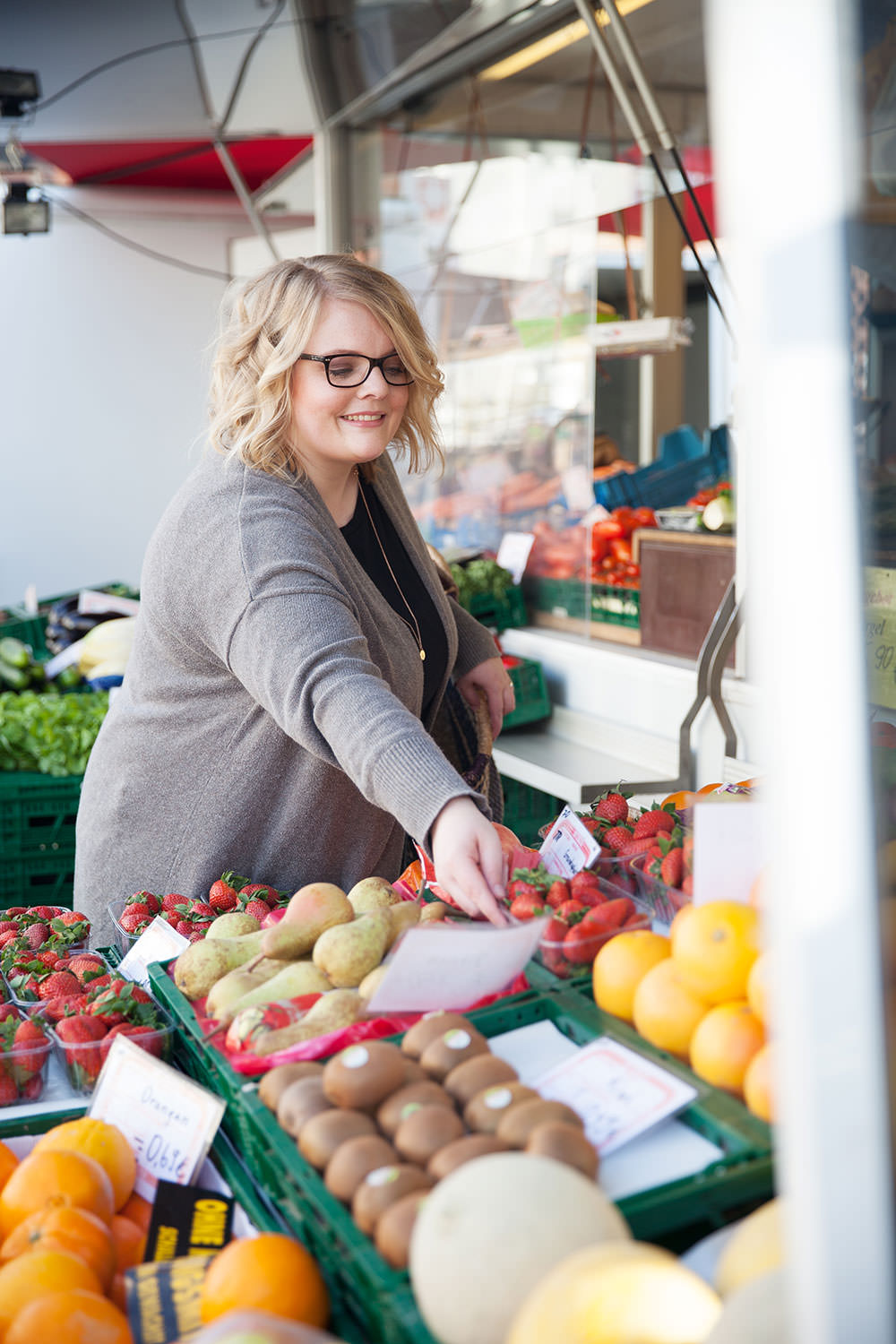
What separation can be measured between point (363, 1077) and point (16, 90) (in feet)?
19.5

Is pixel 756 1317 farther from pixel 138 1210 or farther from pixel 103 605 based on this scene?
pixel 103 605

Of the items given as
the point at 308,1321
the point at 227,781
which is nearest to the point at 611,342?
the point at 227,781

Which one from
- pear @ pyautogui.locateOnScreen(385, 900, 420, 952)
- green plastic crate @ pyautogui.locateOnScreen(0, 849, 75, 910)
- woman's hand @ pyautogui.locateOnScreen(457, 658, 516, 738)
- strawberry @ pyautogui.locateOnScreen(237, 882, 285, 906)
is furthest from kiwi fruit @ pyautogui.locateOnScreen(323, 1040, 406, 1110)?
green plastic crate @ pyautogui.locateOnScreen(0, 849, 75, 910)

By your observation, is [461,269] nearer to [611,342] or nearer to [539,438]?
[539,438]

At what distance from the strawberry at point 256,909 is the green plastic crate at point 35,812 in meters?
1.96

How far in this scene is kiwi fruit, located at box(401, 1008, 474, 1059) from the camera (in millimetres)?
1171

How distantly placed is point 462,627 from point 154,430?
26.7ft

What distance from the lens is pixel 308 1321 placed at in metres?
0.99

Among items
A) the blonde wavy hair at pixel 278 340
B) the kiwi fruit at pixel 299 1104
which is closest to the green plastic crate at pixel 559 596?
the blonde wavy hair at pixel 278 340

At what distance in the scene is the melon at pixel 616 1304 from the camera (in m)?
0.78

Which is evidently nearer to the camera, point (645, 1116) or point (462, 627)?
point (645, 1116)

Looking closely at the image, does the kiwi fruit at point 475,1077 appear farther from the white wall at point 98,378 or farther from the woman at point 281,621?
the white wall at point 98,378

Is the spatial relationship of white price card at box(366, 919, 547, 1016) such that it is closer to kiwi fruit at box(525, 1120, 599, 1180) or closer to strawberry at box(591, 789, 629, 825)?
kiwi fruit at box(525, 1120, 599, 1180)

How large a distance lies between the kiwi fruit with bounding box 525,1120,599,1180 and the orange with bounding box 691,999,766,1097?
6.7 inches
